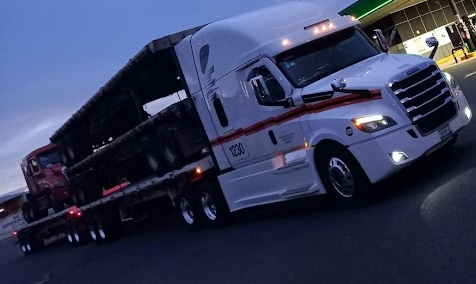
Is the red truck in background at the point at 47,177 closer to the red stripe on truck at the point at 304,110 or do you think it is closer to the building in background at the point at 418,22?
the red stripe on truck at the point at 304,110

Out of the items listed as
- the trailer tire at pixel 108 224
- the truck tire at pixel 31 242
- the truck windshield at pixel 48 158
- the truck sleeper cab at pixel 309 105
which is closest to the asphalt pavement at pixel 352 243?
the truck sleeper cab at pixel 309 105

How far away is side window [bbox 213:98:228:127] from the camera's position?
8852 millimetres

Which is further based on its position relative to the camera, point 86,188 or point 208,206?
point 86,188

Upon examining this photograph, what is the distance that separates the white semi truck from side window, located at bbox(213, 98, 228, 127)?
0.02m

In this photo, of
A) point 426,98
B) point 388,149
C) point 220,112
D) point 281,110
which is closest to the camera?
point 388,149

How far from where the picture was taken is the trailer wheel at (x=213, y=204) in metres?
9.80

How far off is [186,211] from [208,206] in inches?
33.3

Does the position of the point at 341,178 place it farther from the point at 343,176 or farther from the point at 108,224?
the point at 108,224

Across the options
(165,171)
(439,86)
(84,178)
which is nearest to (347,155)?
(439,86)

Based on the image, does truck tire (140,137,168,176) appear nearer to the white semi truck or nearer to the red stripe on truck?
the white semi truck

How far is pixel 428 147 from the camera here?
6.46 metres

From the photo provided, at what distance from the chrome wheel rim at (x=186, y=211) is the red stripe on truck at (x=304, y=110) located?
2.26 m

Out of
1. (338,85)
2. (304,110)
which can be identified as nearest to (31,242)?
(304,110)

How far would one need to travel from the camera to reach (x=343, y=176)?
6.86 m
